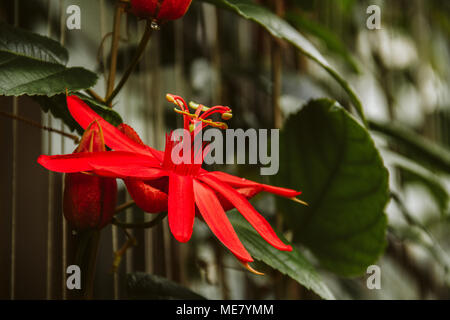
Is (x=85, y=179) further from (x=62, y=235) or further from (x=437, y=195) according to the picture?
(x=437, y=195)

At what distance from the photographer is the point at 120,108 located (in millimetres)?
584

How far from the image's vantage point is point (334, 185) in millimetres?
491

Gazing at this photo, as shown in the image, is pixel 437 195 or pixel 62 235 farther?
pixel 437 195

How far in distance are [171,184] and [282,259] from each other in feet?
0.49

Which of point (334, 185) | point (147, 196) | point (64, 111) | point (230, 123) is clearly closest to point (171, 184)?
point (147, 196)

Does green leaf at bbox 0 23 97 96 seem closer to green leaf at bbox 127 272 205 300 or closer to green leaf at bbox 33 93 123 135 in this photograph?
green leaf at bbox 33 93 123 135

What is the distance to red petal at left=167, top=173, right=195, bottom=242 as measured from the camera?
9.5 inches

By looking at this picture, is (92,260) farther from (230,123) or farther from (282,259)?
(230,123)

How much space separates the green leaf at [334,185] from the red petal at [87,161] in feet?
0.79

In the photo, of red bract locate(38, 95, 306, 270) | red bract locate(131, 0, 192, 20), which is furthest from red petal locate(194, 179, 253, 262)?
red bract locate(131, 0, 192, 20)

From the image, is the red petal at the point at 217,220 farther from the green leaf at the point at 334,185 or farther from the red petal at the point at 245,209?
the green leaf at the point at 334,185
